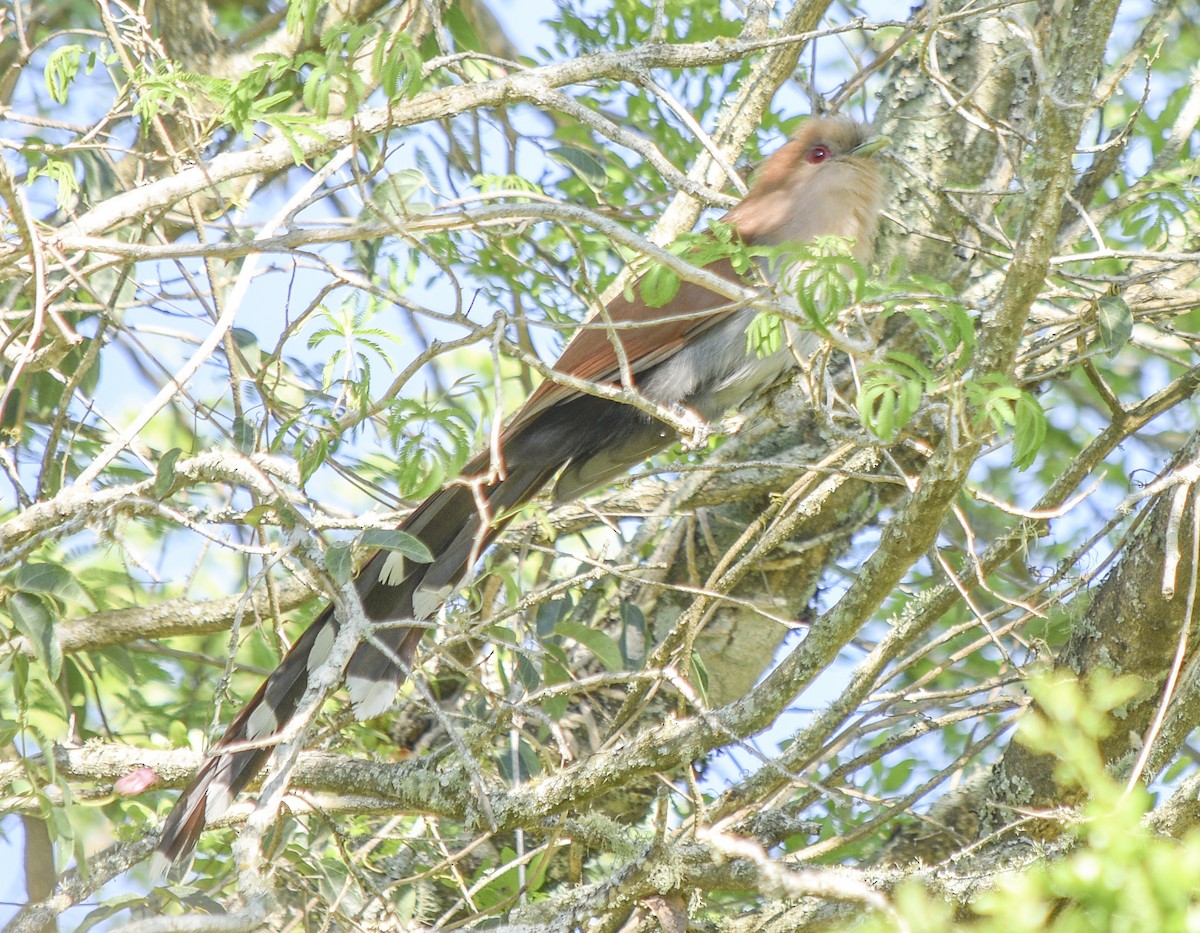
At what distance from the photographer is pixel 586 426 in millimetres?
3123

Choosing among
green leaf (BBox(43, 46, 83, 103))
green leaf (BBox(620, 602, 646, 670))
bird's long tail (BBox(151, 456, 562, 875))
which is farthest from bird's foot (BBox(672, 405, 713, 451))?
green leaf (BBox(43, 46, 83, 103))

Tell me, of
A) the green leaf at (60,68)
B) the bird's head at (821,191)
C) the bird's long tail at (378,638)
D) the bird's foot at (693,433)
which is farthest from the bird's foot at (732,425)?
the green leaf at (60,68)

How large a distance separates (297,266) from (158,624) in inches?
37.0

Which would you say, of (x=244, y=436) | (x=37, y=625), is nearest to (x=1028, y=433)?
(x=244, y=436)

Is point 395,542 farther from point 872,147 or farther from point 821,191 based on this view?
point 872,147

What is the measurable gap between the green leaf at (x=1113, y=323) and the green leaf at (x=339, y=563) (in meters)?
1.42

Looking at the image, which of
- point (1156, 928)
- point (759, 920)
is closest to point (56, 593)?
point (759, 920)

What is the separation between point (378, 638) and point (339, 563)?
1.42ft

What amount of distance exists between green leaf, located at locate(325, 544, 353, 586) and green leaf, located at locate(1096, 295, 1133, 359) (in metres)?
1.42

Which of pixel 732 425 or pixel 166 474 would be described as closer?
pixel 166 474

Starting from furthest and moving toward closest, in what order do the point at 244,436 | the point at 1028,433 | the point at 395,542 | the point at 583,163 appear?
the point at 583,163 → the point at 244,436 → the point at 395,542 → the point at 1028,433

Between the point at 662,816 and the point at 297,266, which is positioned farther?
the point at 297,266

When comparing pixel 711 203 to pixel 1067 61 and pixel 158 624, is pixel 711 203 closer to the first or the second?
pixel 1067 61

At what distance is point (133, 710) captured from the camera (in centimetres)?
337
